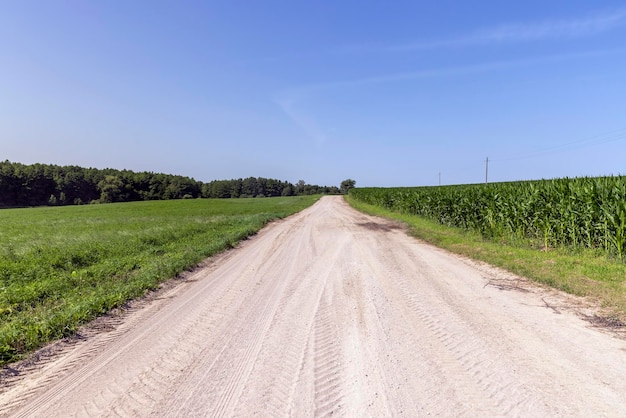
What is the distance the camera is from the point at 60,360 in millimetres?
3787

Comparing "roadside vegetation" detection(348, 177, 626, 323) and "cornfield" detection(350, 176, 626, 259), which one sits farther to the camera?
"cornfield" detection(350, 176, 626, 259)

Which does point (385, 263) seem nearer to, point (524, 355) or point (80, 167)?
point (524, 355)

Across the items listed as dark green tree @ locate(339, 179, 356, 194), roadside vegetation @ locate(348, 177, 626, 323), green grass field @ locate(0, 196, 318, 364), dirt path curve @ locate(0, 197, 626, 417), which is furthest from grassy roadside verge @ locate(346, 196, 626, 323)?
dark green tree @ locate(339, 179, 356, 194)

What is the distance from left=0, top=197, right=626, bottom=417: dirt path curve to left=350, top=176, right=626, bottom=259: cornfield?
16.3 ft

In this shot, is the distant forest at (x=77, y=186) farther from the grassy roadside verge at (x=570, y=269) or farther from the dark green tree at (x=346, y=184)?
the grassy roadside verge at (x=570, y=269)

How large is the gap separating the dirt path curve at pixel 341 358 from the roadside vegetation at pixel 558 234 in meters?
1.43

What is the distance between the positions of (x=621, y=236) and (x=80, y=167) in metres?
140

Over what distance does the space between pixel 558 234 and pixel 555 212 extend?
2.52 ft

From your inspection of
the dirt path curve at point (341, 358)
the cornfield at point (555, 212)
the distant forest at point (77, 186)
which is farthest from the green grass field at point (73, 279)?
the distant forest at point (77, 186)

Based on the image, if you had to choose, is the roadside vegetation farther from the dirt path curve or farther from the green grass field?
the green grass field

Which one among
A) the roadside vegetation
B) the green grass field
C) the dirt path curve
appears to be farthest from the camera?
the roadside vegetation

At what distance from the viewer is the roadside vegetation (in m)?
6.54

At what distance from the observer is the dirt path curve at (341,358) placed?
9.25 ft

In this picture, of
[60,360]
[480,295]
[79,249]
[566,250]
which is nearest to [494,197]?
[566,250]
